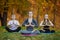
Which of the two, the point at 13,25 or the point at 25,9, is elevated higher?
the point at 25,9

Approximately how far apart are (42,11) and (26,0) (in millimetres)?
269

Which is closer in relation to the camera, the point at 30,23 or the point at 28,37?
the point at 28,37

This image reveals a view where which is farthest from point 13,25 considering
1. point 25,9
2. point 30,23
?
point 25,9

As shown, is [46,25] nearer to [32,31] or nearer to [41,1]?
[32,31]

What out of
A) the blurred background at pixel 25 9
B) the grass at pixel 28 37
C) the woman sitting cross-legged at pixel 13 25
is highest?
the blurred background at pixel 25 9

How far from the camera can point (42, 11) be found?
2561 mm

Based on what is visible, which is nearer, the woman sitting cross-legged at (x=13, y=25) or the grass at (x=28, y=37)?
the grass at (x=28, y=37)

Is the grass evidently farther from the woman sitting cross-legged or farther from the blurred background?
the blurred background

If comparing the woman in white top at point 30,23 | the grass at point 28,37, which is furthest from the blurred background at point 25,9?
the grass at point 28,37

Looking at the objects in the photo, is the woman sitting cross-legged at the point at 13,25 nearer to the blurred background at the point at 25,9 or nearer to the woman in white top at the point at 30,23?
the woman in white top at the point at 30,23

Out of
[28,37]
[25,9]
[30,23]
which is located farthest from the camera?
[25,9]

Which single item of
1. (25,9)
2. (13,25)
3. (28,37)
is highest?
(25,9)

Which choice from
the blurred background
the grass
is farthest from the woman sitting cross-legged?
the blurred background

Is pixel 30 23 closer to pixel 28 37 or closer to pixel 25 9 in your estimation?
pixel 28 37
